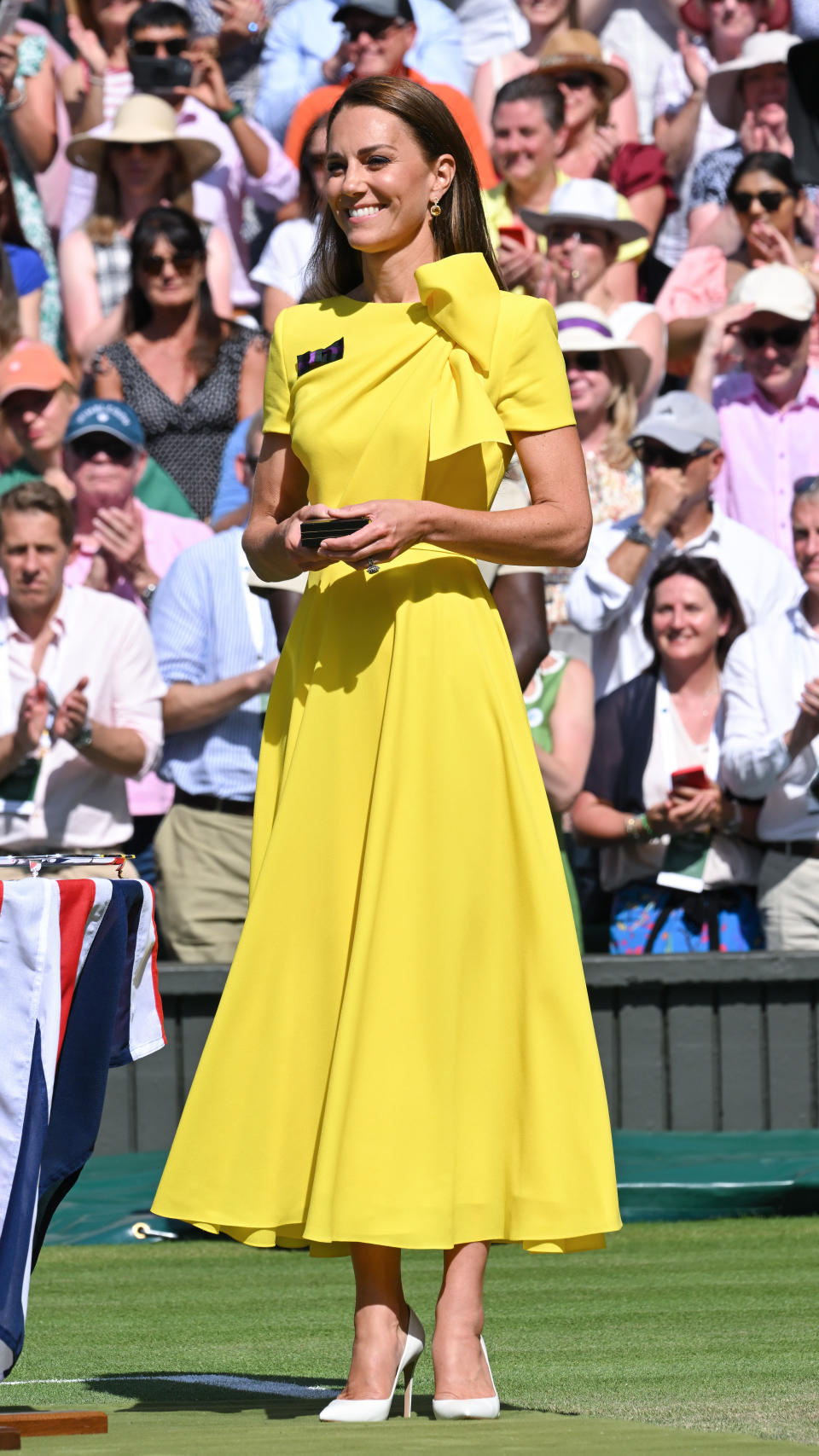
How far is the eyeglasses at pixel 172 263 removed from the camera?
9594 mm

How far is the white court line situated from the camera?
160 inches

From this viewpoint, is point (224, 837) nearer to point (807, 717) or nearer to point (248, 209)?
point (807, 717)

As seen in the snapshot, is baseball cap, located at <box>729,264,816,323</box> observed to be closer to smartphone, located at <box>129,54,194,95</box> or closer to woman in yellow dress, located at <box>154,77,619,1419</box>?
smartphone, located at <box>129,54,194,95</box>

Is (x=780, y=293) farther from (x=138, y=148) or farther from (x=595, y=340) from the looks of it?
(x=138, y=148)

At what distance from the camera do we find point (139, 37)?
35.3 feet

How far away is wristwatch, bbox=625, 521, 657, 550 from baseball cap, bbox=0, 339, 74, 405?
8.46 feet

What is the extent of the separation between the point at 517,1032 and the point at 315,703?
0.67m

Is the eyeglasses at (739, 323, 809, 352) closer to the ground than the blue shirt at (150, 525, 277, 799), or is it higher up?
higher up

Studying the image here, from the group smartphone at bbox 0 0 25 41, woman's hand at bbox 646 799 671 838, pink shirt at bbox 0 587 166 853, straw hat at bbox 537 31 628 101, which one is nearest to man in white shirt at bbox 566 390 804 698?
woman's hand at bbox 646 799 671 838

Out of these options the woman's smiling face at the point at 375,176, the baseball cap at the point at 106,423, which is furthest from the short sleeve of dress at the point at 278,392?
→ the baseball cap at the point at 106,423

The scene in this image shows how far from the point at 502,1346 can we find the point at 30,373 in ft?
18.8

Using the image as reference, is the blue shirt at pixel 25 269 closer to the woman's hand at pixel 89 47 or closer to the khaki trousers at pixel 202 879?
the woman's hand at pixel 89 47

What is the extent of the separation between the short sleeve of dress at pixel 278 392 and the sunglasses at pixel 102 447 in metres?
4.98

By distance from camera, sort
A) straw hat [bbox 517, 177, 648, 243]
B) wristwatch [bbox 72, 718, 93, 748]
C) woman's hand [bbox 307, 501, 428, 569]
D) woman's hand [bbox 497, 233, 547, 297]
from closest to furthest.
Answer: woman's hand [bbox 307, 501, 428, 569]
wristwatch [bbox 72, 718, 93, 748]
woman's hand [bbox 497, 233, 547, 297]
straw hat [bbox 517, 177, 648, 243]
